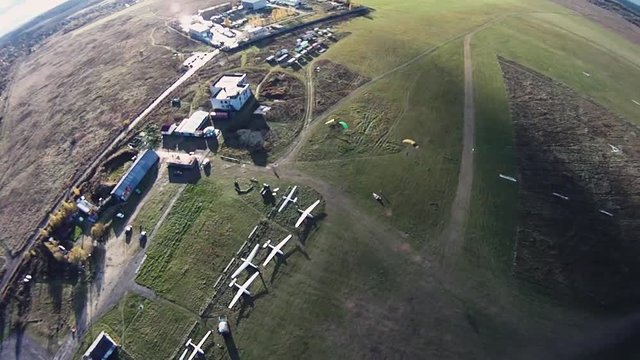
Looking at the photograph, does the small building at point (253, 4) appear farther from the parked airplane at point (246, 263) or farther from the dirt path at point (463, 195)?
the parked airplane at point (246, 263)

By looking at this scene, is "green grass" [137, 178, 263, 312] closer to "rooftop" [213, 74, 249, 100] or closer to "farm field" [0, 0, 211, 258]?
"rooftop" [213, 74, 249, 100]

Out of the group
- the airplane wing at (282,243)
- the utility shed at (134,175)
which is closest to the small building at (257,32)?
the utility shed at (134,175)

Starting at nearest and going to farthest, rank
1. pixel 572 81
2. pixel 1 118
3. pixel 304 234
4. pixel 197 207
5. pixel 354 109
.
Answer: pixel 304 234
pixel 197 207
pixel 354 109
pixel 572 81
pixel 1 118

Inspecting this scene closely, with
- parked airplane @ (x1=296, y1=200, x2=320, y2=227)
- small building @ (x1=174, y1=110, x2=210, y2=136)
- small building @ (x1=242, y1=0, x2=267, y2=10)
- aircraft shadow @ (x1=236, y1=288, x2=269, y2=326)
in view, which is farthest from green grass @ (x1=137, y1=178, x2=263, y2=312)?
small building @ (x1=242, y1=0, x2=267, y2=10)

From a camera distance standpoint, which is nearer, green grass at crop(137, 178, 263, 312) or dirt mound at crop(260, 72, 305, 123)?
green grass at crop(137, 178, 263, 312)

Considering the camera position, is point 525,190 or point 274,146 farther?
point 274,146

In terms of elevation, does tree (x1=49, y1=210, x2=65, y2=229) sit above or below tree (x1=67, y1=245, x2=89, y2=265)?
above

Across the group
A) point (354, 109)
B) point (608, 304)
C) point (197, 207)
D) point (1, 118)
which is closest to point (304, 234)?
point (197, 207)

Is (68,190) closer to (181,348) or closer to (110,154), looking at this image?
(110,154)
